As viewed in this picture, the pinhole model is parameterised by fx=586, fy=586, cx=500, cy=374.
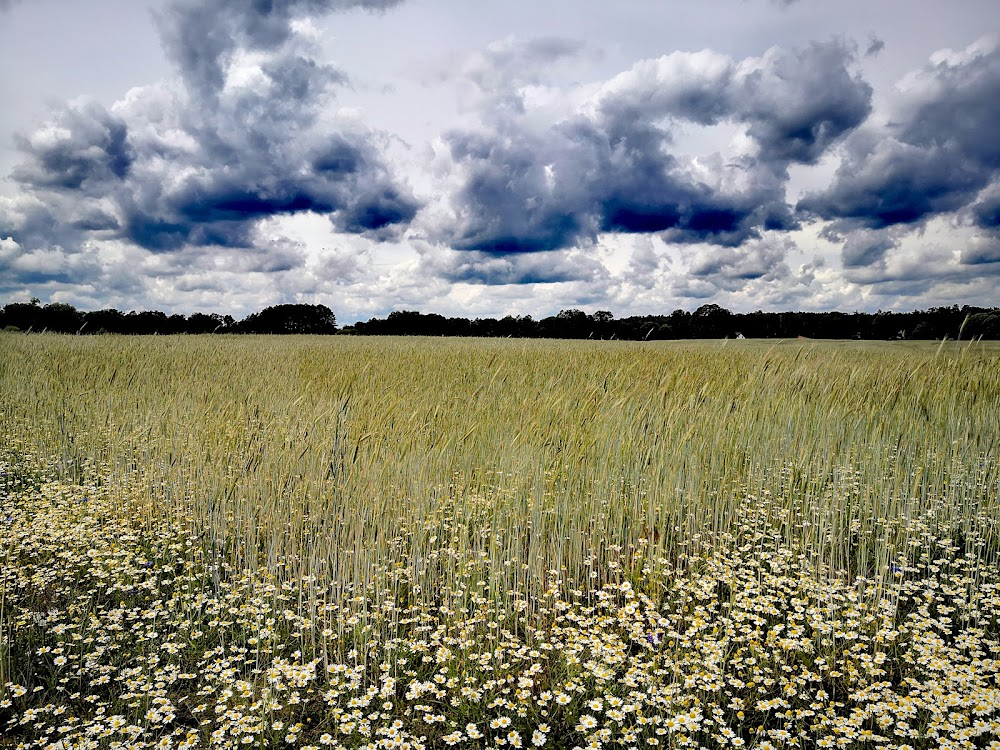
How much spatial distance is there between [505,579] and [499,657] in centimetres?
41

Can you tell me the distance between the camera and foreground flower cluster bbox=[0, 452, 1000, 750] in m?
1.89

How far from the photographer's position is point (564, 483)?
12.4 ft

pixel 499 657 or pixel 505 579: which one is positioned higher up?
pixel 505 579

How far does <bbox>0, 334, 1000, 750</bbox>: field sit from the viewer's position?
1.96m

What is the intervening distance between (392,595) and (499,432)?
1.86m

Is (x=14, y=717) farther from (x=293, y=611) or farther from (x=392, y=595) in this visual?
(x=392, y=595)

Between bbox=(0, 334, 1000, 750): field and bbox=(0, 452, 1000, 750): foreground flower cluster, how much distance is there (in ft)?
0.05

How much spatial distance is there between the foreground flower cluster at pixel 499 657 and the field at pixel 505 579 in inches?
0.6

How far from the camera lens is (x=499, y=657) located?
7.20 ft

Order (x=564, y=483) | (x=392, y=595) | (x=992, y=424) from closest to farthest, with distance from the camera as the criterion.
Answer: (x=392, y=595), (x=564, y=483), (x=992, y=424)

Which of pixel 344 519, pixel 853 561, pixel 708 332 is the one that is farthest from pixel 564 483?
pixel 708 332

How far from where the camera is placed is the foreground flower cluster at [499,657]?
1888mm

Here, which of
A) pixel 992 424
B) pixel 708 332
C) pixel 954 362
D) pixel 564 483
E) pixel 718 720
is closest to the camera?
pixel 718 720

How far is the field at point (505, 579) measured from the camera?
1957 mm
